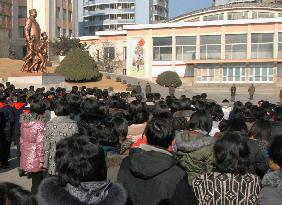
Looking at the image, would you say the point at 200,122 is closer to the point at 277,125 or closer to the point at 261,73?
the point at 277,125

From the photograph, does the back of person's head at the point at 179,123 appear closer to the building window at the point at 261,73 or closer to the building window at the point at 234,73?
the building window at the point at 261,73

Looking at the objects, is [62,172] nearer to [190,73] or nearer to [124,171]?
[124,171]

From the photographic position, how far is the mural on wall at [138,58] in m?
56.9

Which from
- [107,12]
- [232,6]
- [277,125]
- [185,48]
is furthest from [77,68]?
[107,12]

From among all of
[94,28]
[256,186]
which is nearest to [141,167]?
[256,186]

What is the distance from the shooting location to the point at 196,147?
16.1 ft

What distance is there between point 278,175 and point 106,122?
97.9 inches

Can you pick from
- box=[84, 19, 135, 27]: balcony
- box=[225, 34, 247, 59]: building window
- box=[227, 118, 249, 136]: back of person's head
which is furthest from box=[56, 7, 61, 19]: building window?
box=[227, 118, 249, 136]: back of person's head

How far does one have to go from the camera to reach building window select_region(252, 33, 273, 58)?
53.3m

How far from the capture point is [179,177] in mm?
3639

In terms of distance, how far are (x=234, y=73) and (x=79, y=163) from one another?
2061 inches

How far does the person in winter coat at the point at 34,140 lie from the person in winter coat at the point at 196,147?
106 inches

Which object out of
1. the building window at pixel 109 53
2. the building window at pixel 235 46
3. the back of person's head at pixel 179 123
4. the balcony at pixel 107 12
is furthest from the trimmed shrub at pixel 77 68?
the balcony at pixel 107 12

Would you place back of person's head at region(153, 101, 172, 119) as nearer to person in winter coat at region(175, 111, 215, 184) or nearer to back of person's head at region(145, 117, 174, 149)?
person in winter coat at region(175, 111, 215, 184)
